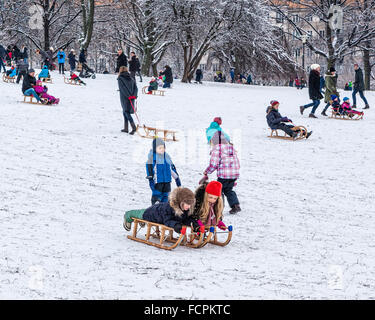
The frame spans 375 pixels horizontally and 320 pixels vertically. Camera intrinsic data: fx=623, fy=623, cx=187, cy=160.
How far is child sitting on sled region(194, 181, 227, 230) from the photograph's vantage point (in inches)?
291

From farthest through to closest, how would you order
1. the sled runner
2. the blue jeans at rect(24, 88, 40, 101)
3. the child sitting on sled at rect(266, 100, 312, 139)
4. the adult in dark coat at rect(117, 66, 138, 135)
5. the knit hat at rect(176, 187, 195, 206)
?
the blue jeans at rect(24, 88, 40, 101) → the child sitting on sled at rect(266, 100, 312, 139) → the sled runner → the adult in dark coat at rect(117, 66, 138, 135) → the knit hat at rect(176, 187, 195, 206)

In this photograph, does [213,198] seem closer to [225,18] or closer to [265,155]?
[265,155]

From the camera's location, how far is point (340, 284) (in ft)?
19.4

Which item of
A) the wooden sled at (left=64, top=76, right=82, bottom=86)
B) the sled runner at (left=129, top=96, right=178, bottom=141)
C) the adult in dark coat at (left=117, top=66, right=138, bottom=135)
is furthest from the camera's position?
the wooden sled at (left=64, top=76, right=82, bottom=86)

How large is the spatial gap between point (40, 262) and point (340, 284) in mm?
2927

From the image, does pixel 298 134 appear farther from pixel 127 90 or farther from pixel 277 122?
pixel 127 90

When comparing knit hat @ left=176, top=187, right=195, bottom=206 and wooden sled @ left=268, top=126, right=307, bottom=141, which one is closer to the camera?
knit hat @ left=176, top=187, right=195, bottom=206

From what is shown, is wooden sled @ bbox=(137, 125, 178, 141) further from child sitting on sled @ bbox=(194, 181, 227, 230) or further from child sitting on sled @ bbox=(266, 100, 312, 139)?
child sitting on sled @ bbox=(194, 181, 227, 230)

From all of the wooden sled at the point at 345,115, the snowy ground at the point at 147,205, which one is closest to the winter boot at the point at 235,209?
the snowy ground at the point at 147,205

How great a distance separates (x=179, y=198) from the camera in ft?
23.3

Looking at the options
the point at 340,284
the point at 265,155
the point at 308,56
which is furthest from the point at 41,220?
the point at 308,56

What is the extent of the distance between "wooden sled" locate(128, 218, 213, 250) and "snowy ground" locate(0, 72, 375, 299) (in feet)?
0.42

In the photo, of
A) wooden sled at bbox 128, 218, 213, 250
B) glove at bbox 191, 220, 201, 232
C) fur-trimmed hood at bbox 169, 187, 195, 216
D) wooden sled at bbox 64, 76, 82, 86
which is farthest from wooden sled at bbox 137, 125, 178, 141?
wooden sled at bbox 64, 76, 82, 86

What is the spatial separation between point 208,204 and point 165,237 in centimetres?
72
